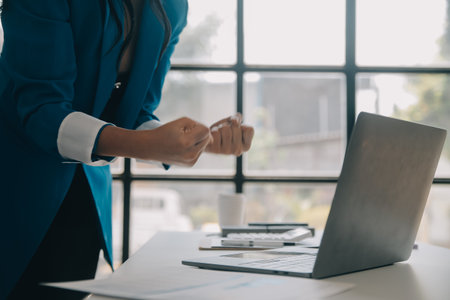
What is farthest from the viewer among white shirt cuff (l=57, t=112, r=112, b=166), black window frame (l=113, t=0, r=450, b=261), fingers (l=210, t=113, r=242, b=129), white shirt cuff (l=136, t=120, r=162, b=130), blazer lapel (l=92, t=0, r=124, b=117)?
black window frame (l=113, t=0, r=450, b=261)

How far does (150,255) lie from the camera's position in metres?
0.93

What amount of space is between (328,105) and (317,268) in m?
1.55

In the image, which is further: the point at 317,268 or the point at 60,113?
the point at 60,113

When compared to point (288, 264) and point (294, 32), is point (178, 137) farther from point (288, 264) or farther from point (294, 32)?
point (294, 32)

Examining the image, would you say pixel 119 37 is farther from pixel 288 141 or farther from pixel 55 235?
pixel 288 141

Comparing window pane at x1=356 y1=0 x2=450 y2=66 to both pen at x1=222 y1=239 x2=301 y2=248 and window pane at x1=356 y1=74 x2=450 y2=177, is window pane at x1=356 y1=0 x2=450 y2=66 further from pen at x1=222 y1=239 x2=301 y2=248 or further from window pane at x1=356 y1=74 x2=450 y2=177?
pen at x1=222 y1=239 x2=301 y2=248

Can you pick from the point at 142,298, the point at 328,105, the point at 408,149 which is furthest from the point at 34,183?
the point at 328,105

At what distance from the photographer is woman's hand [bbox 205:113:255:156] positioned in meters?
1.07

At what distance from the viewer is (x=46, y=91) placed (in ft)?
2.82

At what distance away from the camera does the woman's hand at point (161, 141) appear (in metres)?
0.75

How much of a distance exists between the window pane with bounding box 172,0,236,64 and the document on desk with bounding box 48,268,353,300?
1540 millimetres

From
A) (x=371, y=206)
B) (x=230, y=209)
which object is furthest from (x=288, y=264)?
(x=230, y=209)

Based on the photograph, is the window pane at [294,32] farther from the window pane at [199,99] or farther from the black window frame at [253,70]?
the window pane at [199,99]

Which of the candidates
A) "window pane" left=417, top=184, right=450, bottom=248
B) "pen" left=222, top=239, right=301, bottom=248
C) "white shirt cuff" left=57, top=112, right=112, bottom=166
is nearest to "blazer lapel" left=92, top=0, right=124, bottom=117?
"white shirt cuff" left=57, top=112, right=112, bottom=166
